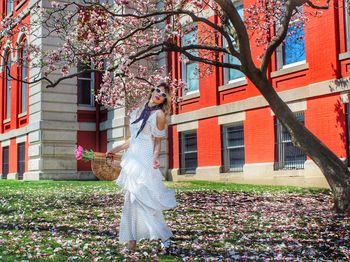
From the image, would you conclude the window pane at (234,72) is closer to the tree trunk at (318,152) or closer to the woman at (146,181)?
the tree trunk at (318,152)

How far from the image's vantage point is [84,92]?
27812mm

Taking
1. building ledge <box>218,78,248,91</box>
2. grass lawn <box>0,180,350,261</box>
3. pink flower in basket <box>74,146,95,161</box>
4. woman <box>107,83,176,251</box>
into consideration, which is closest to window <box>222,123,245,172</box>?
building ledge <box>218,78,248,91</box>

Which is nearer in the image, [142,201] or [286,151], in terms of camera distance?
[142,201]

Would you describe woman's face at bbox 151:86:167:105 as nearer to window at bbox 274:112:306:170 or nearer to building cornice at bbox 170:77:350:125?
building cornice at bbox 170:77:350:125

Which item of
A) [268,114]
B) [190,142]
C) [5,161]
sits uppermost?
[268,114]

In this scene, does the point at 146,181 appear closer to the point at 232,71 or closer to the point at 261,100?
the point at 261,100

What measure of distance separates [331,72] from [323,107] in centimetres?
118

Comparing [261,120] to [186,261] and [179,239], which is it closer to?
[179,239]

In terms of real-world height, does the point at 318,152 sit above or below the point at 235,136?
below

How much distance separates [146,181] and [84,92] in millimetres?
21975

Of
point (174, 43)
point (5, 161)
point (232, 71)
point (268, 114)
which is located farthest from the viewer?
point (5, 161)

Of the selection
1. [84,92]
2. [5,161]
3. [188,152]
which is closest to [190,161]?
[188,152]

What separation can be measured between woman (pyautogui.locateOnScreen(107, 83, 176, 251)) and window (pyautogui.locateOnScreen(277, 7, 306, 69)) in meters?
11.6

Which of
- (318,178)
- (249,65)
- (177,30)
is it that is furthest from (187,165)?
(249,65)
